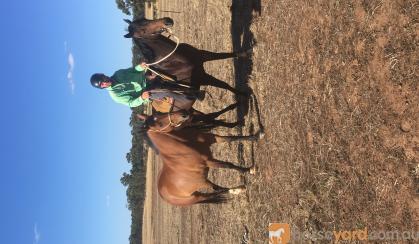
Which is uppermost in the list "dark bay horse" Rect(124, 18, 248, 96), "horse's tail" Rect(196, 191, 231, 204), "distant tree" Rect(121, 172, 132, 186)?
"dark bay horse" Rect(124, 18, 248, 96)

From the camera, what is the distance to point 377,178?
4.70m

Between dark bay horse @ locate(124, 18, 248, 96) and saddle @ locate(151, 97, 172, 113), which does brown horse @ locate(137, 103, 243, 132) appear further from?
dark bay horse @ locate(124, 18, 248, 96)

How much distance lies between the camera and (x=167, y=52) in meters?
7.23

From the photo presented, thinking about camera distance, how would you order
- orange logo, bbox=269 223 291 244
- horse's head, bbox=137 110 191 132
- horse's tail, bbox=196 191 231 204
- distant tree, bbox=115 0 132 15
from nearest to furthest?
orange logo, bbox=269 223 291 244 → horse's head, bbox=137 110 191 132 → horse's tail, bbox=196 191 231 204 → distant tree, bbox=115 0 132 15

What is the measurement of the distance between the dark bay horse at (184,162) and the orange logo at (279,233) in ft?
4.74

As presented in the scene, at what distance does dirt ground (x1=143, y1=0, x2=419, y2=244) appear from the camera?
4461 millimetres

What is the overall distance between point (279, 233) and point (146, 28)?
4.27m

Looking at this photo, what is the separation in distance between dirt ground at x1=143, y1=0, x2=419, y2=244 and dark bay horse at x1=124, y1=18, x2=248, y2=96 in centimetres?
151

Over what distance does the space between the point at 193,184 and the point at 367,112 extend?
11.9 feet

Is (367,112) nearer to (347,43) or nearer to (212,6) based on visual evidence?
(347,43)

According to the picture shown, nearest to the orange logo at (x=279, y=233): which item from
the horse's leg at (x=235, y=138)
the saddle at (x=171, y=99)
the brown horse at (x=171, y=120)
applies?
the horse's leg at (x=235, y=138)

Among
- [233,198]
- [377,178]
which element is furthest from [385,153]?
[233,198]

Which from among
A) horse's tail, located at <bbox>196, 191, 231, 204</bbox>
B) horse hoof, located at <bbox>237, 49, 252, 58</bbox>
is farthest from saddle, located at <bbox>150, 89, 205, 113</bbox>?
horse's tail, located at <bbox>196, 191, 231, 204</bbox>

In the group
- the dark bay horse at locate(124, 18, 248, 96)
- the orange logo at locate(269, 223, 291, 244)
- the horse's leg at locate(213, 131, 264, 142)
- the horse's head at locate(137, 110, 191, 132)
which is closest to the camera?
the orange logo at locate(269, 223, 291, 244)
